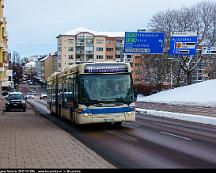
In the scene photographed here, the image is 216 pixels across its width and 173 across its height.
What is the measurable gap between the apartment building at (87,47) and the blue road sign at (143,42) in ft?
357

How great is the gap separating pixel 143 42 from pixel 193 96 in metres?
12.8

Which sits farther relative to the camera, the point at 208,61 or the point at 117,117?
the point at 208,61

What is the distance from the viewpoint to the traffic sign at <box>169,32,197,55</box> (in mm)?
50531

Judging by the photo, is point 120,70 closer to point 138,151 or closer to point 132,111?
point 132,111

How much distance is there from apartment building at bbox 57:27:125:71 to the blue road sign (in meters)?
109

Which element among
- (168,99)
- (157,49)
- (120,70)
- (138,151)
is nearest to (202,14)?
(168,99)

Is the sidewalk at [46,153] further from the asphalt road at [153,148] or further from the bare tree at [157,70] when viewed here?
the bare tree at [157,70]

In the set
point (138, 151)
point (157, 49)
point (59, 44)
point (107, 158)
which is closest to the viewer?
point (107, 158)

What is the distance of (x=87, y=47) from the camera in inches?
6211

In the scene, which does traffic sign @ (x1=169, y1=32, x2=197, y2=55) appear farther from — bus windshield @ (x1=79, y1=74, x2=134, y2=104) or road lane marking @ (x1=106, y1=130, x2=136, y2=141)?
road lane marking @ (x1=106, y1=130, x2=136, y2=141)

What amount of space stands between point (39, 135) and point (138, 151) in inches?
229

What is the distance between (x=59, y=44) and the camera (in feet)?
538

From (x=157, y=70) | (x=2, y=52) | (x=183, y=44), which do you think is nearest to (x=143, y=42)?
(x=183, y=44)

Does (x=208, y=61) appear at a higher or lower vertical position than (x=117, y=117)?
higher
